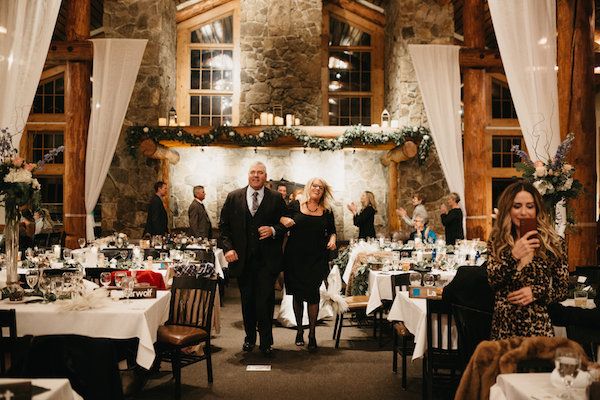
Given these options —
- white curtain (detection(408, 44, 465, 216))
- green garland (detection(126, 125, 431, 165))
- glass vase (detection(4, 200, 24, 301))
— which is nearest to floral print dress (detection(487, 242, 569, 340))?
glass vase (detection(4, 200, 24, 301))

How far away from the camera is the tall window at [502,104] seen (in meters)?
13.7

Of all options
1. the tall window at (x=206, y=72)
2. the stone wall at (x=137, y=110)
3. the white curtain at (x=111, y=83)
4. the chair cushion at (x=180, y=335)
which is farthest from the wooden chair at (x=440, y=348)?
the tall window at (x=206, y=72)

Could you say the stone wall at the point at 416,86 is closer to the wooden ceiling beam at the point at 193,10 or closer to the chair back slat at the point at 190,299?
the wooden ceiling beam at the point at 193,10

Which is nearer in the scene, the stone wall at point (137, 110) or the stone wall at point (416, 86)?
the stone wall at point (137, 110)

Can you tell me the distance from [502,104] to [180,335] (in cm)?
1138

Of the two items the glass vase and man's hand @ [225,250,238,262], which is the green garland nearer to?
man's hand @ [225,250,238,262]

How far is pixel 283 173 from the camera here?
515 inches

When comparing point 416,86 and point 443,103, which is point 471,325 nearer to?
point 443,103

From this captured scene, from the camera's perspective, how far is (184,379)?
4801 mm

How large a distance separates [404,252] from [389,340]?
120cm

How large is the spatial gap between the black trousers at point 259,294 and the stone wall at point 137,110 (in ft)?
23.1

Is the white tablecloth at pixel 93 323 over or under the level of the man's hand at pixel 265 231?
under

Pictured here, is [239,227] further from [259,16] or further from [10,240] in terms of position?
[259,16]

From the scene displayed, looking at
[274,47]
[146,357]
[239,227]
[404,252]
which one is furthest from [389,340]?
[274,47]
